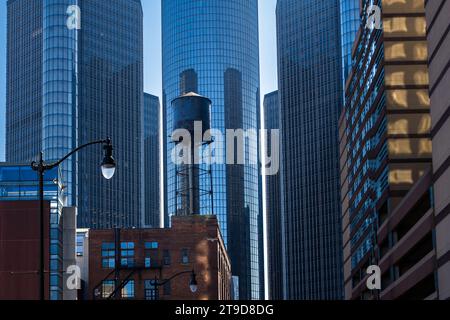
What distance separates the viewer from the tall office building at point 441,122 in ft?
226

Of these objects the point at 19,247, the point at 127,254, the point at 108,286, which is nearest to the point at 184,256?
the point at 127,254

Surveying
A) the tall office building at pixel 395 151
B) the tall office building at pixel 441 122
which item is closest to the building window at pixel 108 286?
the tall office building at pixel 395 151

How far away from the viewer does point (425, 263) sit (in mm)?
79000

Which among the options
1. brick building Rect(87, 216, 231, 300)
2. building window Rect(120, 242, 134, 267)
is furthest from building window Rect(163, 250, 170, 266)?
building window Rect(120, 242, 134, 267)

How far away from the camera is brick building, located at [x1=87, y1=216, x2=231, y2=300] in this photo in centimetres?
13612

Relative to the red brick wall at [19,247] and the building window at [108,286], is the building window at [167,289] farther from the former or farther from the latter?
the red brick wall at [19,247]

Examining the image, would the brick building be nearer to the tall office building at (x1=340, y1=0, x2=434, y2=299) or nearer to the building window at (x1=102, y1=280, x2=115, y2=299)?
the building window at (x1=102, y1=280, x2=115, y2=299)

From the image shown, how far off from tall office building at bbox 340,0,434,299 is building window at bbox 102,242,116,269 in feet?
127

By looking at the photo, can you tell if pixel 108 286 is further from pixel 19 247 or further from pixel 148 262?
pixel 19 247

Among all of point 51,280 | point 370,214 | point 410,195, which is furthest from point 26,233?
point 410,195

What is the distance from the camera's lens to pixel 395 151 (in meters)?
101

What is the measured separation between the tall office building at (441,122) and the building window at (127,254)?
72.5 m
